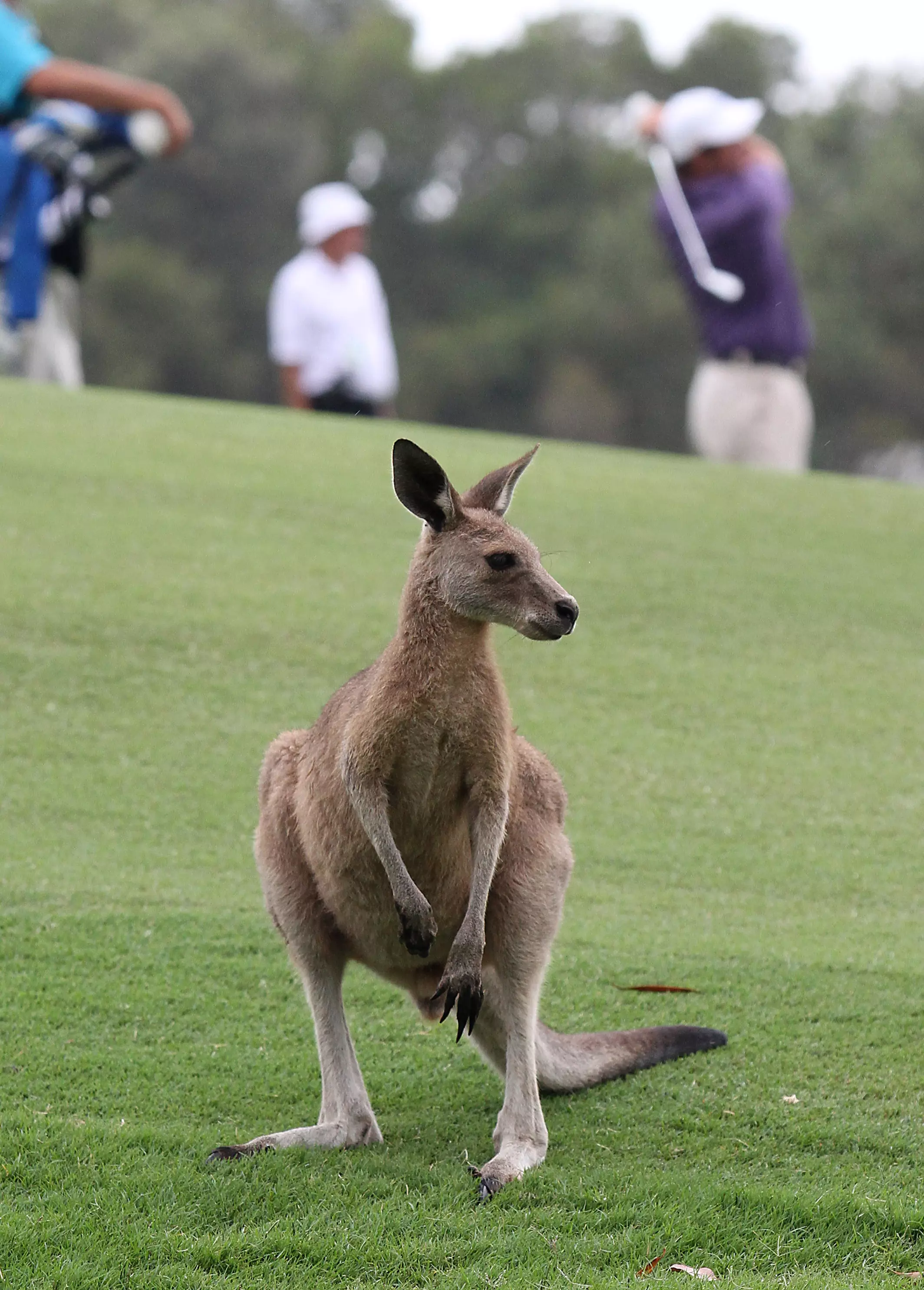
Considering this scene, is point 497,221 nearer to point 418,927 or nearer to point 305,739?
point 305,739

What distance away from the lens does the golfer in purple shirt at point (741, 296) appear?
423 inches

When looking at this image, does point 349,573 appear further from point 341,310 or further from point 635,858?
point 341,310

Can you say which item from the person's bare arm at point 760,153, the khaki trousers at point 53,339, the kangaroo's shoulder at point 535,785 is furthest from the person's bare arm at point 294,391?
the kangaroo's shoulder at point 535,785

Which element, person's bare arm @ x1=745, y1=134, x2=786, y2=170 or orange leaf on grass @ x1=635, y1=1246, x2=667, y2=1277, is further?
person's bare arm @ x1=745, y1=134, x2=786, y2=170

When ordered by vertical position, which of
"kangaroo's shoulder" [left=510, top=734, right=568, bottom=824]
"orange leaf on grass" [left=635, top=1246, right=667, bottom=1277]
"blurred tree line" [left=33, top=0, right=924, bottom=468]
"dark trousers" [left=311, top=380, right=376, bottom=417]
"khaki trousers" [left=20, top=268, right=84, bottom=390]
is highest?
"blurred tree line" [left=33, top=0, right=924, bottom=468]

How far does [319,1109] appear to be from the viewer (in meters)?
3.39

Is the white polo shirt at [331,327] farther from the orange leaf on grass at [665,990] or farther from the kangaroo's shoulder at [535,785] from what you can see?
the kangaroo's shoulder at [535,785]

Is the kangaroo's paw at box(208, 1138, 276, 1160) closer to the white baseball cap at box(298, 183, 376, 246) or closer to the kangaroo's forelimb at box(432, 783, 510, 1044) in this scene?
the kangaroo's forelimb at box(432, 783, 510, 1044)

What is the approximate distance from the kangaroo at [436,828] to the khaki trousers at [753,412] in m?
7.82

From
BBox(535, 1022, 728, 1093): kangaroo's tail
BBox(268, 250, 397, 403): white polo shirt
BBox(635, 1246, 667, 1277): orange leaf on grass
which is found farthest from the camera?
BBox(268, 250, 397, 403): white polo shirt

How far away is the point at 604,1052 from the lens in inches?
139

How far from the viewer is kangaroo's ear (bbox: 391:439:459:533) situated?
2881mm

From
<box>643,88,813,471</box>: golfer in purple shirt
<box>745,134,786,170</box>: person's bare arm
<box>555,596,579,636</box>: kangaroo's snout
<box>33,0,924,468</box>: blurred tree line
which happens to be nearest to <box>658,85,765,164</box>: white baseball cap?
<box>643,88,813,471</box>: golfer in purple shirt

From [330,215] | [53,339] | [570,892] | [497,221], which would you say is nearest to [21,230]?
[53,339]
